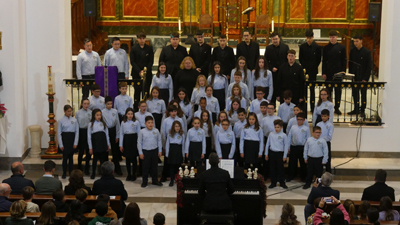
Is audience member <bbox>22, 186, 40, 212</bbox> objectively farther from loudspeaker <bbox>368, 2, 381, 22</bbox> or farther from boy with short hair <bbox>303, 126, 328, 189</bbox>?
loudspeaker <bbox>368, 2, 381, 22</bbox>

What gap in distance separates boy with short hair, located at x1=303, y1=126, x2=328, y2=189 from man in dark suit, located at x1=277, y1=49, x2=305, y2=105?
4.42 feet

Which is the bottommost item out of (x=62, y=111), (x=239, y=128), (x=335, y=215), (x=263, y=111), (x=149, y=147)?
(x=335, y=215)

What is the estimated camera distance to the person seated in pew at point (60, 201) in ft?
27.3

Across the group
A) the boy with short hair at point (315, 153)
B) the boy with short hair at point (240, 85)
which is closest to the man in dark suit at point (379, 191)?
the boy with short hair at point (315, 153)

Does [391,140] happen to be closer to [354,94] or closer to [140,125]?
[354,94]

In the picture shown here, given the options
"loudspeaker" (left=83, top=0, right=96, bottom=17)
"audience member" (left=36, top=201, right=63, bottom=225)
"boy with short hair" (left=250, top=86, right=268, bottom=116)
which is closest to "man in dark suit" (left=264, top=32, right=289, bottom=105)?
"boy with short hair" (left=250, top=86, right=268, bottom=116)

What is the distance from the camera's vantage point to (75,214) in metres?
7.91

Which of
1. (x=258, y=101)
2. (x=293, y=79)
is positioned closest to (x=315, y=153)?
(x=258, y=101)

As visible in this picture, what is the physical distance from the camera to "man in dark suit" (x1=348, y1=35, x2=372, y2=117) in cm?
1325

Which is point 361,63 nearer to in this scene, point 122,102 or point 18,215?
point 122,102

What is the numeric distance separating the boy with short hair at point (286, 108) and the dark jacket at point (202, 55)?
6.23 ft

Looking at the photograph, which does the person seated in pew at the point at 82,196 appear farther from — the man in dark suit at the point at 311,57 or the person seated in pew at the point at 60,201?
the man in dark suit at the point at 311,57

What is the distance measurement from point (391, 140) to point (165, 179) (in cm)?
452

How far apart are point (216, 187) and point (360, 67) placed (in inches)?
225
